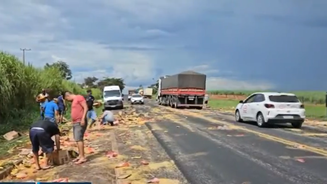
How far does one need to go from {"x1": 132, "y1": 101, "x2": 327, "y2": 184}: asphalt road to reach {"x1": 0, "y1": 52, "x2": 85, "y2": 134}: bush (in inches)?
262

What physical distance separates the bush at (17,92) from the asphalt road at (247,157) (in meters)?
6.65

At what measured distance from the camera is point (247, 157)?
1046 centimetres

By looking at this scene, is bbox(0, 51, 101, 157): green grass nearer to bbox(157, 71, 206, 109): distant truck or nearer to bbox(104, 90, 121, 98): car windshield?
bbox(104, 90, 121, 98): car windshield

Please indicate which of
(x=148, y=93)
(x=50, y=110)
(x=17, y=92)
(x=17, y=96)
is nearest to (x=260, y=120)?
(x=50, y=110)

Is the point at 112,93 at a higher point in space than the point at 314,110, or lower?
higher

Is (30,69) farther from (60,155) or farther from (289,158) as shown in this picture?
(289,158)

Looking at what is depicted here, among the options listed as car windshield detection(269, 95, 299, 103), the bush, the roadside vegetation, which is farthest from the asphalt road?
the roadside vegetation

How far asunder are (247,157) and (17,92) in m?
16.0

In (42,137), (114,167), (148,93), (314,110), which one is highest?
(148,93)

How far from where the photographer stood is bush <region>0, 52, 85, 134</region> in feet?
62.3

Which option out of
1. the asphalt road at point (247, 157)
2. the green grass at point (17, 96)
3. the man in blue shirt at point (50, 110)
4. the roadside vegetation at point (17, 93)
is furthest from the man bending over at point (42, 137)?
the roadside vegetation at point (17, 93)

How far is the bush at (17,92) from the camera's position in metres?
19.0

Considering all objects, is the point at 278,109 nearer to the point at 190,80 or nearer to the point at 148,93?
the point at 190,80

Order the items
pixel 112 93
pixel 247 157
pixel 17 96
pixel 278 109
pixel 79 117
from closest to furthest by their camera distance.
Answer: pixel 79 117, pixel 247 157, pixel 278 109, pixel 17 96, pixel 112 93
